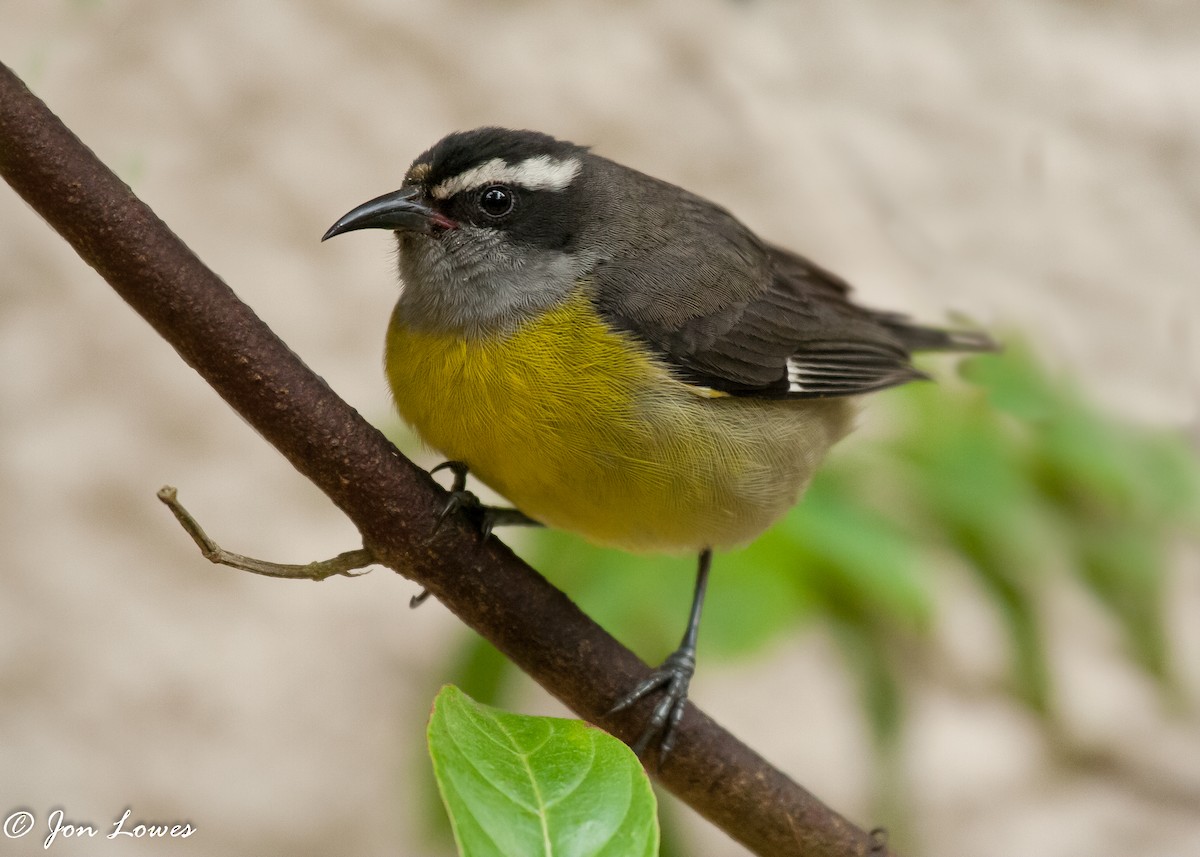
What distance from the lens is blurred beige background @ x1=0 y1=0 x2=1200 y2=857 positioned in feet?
18.4

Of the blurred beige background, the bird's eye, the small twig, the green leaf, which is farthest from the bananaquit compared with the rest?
the blurred beige background

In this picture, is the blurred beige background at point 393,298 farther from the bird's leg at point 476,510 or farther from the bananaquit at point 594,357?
the bananaquit at point 594,357

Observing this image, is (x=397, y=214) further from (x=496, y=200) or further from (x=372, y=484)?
(x=372, y=484)

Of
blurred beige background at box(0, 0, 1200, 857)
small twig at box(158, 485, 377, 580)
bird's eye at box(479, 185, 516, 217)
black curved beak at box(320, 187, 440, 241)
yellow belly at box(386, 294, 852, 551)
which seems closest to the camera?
small twig at box(158, 485, 377, 580)

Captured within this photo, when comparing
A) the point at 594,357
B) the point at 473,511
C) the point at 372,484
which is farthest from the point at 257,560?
the point at 594,357

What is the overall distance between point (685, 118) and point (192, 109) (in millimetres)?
2378

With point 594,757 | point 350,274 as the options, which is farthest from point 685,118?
point 594,757

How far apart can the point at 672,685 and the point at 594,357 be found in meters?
0.80

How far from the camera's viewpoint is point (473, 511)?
262 cm

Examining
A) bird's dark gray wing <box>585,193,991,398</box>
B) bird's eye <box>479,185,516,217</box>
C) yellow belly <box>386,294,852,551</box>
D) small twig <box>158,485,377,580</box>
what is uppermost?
bird's dark gray wing <box>585,193,991,398</box>

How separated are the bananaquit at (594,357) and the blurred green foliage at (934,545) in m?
0.10

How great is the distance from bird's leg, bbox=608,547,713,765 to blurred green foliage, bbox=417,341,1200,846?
0.03 meters

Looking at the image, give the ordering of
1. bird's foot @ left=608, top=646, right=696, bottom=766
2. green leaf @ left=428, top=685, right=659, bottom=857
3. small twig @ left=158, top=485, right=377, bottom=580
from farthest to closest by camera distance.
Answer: bird's foot @ left=608, top=646, right=696, bottom=766 < small twig @ left=158, top=485, right=377, bottom=580 < green leaf @ left=428, top=685, right=659, bottom=857

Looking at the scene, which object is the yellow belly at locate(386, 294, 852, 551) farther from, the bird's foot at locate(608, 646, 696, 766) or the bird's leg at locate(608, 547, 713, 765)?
the bird's foot at locate(608, 646, 696, 766)
